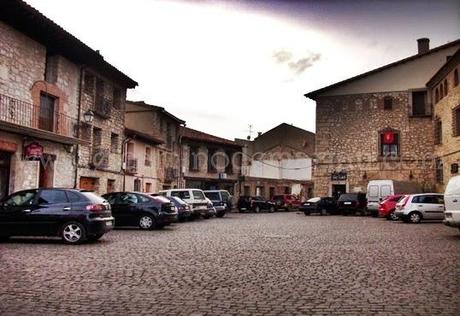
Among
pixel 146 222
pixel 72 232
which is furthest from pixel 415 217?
pixel 72 232

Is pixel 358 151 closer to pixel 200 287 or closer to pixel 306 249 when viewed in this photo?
pixel 306 249

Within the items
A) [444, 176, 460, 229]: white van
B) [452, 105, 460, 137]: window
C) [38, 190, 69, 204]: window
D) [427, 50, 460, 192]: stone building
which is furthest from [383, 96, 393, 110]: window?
[38, 190, 69, 204]: window

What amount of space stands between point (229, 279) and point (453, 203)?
875cm

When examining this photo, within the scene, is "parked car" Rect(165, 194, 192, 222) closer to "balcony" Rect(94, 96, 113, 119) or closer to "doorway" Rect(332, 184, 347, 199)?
"balcony" Rect(94, 96, 113, 119)

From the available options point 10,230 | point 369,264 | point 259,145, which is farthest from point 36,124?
point 259,145

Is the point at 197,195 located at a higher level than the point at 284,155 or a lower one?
lower

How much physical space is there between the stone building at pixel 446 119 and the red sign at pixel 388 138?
10.5 feet

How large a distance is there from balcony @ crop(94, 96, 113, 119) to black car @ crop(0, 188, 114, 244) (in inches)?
492

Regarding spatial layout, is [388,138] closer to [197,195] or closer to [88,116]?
[197,195]

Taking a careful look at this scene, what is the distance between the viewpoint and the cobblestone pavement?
550 centimetres

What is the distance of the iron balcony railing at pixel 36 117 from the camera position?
1742 centimetres

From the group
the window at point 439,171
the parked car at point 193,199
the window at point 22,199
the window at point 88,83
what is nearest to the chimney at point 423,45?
the window at point 439,171

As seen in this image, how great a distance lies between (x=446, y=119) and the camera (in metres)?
30.9

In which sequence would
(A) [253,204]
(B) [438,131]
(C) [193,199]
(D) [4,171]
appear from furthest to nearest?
(A) [253,204], (B) [438,131], (C) [193,199], (D) [4,171]
